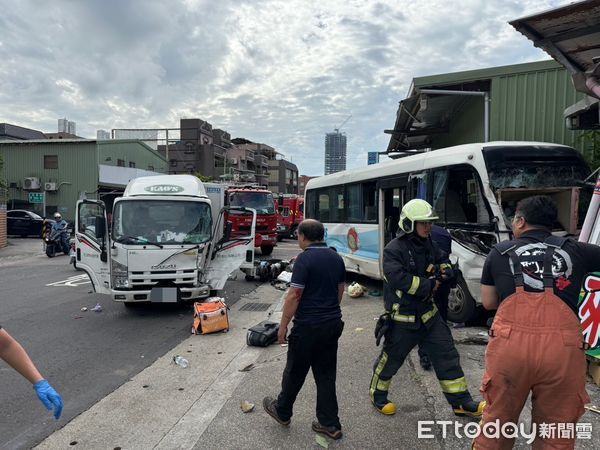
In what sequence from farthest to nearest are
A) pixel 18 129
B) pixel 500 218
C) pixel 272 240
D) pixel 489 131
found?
pixel 18 129, pixel 272 240, pixel 489 131, pixel 500 218

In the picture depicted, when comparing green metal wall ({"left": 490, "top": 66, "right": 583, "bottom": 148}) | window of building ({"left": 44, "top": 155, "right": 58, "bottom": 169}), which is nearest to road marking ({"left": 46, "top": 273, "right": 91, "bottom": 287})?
green metal wall ({"left": 490, "top": 66, "right": 583, "bottom": 148})

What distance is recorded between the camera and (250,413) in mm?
3793

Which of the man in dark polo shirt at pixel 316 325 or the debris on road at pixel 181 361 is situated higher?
the man in dark polo shirt at pixel 316 325

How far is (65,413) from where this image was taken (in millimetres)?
4090

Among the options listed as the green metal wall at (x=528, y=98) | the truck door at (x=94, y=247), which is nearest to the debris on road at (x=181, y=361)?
the truck door at (x=94, y=247)

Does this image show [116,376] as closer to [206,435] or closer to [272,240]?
[206,435]

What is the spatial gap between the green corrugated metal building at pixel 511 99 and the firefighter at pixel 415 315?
630cm

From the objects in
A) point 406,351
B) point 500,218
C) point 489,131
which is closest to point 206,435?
point 406,351

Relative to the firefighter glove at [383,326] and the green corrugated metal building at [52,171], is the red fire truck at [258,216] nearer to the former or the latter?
the firefighter glove at [383,326]

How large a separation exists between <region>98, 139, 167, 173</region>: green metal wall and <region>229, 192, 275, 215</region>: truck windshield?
20.7 metres

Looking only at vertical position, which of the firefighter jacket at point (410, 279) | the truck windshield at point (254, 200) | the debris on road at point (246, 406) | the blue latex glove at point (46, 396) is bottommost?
the debris on road at point (246, 406)

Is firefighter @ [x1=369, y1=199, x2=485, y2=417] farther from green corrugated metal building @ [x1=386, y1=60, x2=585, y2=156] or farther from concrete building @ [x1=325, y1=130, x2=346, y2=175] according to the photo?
concrete building @ [x1=325, y1=130, x2=346, y2=175]

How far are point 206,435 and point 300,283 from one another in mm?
1386

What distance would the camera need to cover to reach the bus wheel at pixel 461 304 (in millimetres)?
6027
